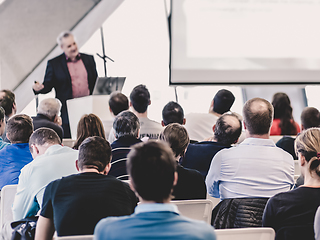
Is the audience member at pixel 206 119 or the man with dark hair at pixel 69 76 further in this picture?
the man with dark hair at pixel 69 76

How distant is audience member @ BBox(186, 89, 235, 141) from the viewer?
4.02 metres

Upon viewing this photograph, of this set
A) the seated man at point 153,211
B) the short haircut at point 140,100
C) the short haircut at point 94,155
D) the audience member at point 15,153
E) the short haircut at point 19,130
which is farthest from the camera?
the short haircut at point 140,100

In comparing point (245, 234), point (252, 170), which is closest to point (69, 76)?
point (252, 170)

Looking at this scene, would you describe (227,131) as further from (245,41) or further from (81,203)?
(245,41)

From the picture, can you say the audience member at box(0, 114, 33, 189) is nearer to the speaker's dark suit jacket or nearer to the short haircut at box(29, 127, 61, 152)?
the short haircut at box(29, 127, 61, 152)

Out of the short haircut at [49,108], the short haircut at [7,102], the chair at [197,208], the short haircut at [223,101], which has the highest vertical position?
the short haircut at [7,102]

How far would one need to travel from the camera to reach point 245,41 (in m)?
5.93

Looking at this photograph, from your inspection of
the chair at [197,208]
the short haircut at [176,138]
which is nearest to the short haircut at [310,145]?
the chair at [197,208]

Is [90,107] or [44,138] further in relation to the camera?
[90,107]

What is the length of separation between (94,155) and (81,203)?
0.84 ft

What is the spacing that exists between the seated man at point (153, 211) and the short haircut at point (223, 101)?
2884 mm

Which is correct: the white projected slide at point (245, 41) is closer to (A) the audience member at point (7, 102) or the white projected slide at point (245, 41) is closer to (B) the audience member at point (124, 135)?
(A) the audience member at point (7, 102)

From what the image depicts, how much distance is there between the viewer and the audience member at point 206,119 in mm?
4020

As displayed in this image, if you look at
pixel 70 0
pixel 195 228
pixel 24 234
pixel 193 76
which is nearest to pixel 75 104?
pixel 193 76
